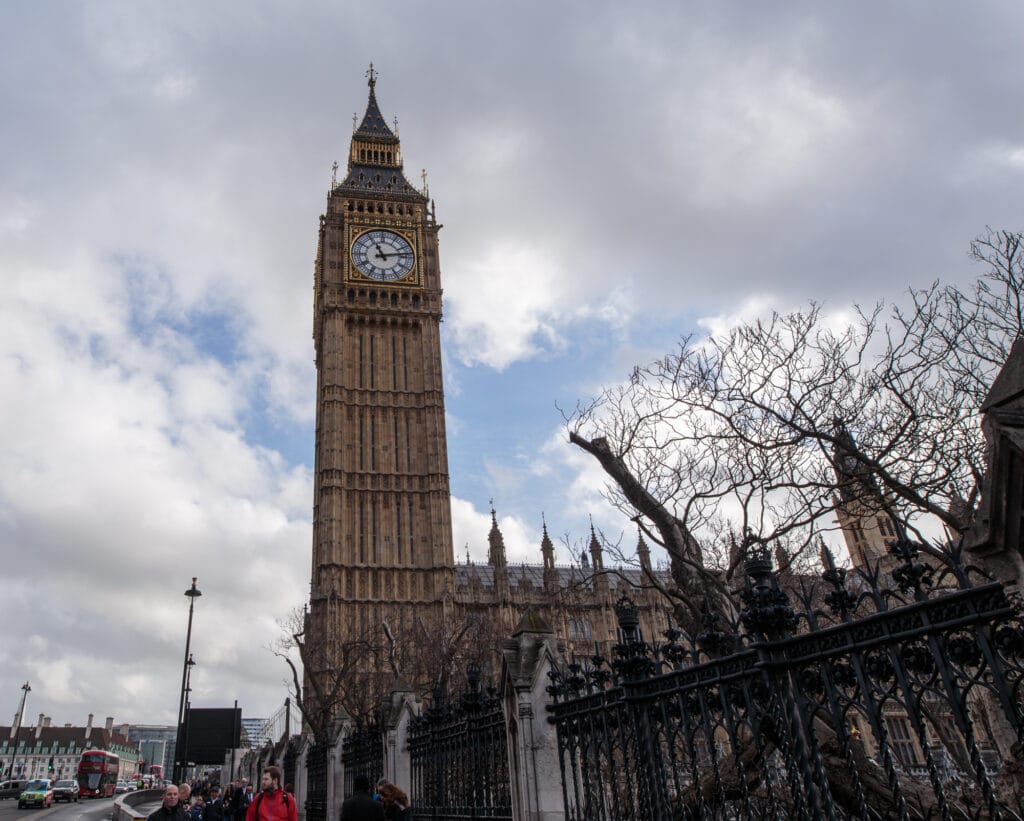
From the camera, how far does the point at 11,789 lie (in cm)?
4875

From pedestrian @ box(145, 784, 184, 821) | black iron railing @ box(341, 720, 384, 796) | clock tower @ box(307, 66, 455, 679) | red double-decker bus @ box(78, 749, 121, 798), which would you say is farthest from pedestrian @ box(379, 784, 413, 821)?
red double-decker bus @ box(78, 749, 121, 798)

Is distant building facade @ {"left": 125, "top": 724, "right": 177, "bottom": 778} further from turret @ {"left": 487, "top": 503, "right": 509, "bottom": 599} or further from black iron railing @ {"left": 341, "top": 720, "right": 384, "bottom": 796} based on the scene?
black iron railing @ {"left": 341, "top": 720, "right": 384, "bottom": 796}

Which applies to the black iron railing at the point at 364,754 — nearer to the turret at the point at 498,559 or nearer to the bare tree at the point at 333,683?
the bare tree at the point at 333,683

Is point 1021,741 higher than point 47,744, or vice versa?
point 47,744

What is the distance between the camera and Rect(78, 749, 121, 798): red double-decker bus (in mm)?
46344

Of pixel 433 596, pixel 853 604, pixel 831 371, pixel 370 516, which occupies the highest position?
pixel 370 516

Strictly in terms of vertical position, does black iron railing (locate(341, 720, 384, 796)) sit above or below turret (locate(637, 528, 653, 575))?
below

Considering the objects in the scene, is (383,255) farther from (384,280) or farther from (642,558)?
(642,558)

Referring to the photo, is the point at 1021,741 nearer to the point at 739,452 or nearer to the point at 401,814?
the point at 401,814

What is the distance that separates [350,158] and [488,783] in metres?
65.1

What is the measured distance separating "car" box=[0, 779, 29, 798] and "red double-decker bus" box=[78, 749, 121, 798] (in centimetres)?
320

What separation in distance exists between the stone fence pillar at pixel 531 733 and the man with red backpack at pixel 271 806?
238cm

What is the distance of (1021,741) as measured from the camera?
2615mm

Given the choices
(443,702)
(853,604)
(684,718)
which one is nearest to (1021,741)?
(853,604)
